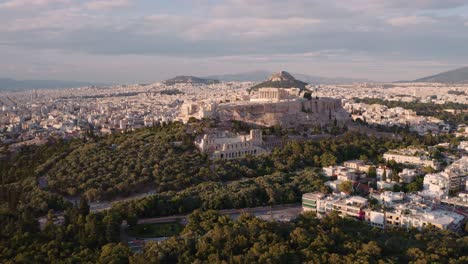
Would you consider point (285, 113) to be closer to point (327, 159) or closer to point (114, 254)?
point (327, 159)

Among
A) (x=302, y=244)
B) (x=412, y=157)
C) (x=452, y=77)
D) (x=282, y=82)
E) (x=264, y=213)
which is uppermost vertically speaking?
(x=282, y=82)

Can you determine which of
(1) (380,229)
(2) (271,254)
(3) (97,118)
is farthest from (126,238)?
(3) (97,118)

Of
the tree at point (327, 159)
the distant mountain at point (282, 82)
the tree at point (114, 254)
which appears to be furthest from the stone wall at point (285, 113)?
the distant mountain at point (282, 82)

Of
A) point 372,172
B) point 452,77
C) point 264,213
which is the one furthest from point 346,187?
point 452,77

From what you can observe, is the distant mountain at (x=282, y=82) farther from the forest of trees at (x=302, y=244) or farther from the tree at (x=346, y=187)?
the forest of trees at (x=302, y=244)

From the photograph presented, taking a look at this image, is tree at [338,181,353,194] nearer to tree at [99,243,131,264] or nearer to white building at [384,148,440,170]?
white building at [384,148,440,170]

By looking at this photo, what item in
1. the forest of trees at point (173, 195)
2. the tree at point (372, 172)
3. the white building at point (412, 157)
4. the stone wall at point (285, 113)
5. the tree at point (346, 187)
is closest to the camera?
the forest of trees at point (173, 195)

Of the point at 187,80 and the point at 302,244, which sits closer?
the point at 302,244
